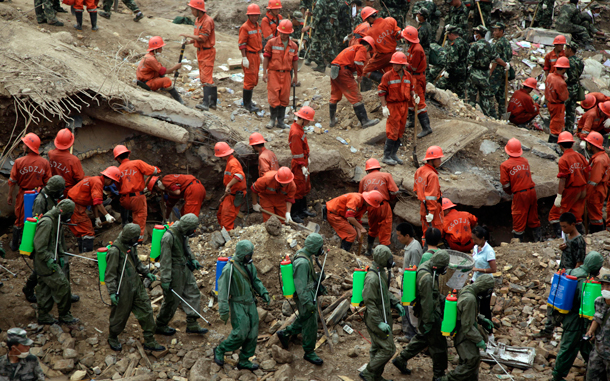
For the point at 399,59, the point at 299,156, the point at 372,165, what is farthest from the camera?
the point at 299,156

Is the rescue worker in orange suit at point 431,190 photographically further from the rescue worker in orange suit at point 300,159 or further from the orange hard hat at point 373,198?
the rescue worker in orange suit at point 300,159

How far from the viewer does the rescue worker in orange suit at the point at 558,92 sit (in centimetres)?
983

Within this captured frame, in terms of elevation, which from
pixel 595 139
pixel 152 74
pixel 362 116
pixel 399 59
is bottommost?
pixel 362 116

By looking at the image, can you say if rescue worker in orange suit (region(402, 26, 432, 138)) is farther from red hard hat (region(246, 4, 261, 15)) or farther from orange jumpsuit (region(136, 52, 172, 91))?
orange jumpsuit (region(136, 52, 172, 91))

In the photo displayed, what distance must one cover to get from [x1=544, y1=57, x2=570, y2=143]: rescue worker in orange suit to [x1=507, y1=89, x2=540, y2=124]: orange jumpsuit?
0.99 m

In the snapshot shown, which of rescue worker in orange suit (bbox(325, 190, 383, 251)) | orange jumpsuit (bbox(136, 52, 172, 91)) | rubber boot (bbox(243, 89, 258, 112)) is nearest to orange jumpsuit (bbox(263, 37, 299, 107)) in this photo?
rubber boot (bbox(243, 89, 258, 112))

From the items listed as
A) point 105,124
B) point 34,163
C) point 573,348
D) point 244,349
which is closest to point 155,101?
point 105,124

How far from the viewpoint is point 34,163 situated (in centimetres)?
701

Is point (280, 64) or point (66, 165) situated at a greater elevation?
point (280, 64)

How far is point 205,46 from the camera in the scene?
970 centimetres

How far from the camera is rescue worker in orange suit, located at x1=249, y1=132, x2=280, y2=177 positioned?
843cm

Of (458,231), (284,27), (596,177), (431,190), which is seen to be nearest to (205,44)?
(284,27)

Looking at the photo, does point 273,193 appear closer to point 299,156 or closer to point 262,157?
point 262,157

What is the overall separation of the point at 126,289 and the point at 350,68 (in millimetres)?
6294
